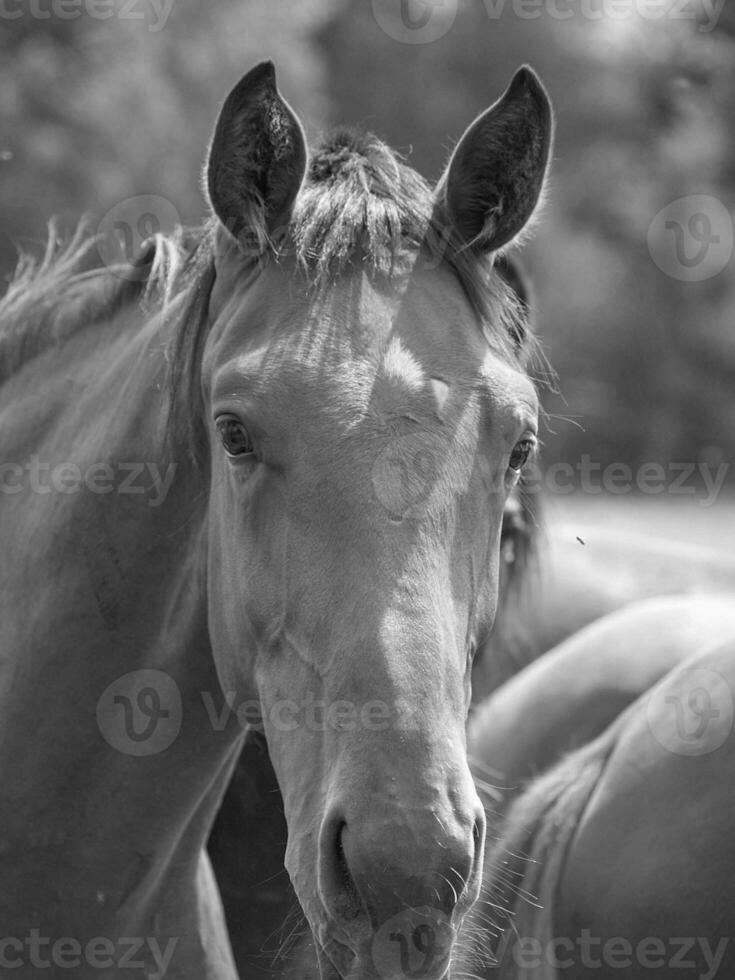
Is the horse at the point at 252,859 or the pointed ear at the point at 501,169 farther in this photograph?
the horse at the point at 252,859

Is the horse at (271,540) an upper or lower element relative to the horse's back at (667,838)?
upper

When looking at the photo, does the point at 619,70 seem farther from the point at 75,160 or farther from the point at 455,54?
the point at 75,160

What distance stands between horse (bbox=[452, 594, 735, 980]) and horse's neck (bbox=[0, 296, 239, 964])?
0.71 m

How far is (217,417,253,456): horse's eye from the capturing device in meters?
2.06

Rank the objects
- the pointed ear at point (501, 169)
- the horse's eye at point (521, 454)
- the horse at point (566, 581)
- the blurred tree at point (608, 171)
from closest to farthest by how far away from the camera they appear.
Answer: the horse's eye at point (521, 454)
the pointed ear at point (501, 169)
the horse at point (566, 581)
the blurred tree at point (608, 171)

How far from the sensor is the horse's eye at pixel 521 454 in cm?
220

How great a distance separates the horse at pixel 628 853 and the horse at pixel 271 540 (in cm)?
66

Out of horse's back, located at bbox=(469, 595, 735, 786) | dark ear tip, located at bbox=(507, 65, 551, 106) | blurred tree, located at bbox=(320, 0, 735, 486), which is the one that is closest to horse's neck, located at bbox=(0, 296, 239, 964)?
dark ear tip, located at bbox=(507, 65, 551, 106)

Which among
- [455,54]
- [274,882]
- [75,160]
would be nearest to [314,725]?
[274,882]

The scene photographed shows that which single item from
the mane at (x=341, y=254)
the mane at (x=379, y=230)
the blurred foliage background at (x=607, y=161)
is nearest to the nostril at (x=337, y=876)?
the mane at (x=341, y=254)

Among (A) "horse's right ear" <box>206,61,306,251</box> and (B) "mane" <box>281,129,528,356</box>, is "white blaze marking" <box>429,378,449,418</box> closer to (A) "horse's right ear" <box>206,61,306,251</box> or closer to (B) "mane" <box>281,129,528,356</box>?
(B) "mane" <box>281,129,528,356</box>

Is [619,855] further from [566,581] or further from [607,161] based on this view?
[607,161]

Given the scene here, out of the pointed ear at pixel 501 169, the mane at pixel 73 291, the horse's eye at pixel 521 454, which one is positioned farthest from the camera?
the mane at pixel 73 291

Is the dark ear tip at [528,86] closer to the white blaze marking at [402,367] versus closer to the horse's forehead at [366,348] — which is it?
the horse's forehead at [366,348]
